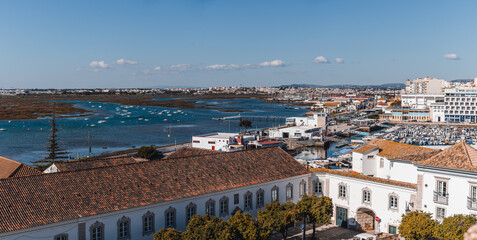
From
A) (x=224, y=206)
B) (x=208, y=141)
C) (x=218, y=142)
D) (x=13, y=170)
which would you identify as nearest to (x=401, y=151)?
(x=224, y=206)

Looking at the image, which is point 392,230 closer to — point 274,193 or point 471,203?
point 471,203

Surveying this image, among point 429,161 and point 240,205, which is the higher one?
point 429,161

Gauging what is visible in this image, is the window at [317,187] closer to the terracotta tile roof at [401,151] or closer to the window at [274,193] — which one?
the window at [274,193]

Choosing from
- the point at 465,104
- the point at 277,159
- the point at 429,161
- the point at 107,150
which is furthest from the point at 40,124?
the point at 465,104

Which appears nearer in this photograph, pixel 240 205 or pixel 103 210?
pixel 103 210

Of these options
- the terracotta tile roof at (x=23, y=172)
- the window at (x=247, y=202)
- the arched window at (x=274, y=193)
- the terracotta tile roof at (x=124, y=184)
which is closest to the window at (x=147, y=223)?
the terracotta tile roof at (x=124, y=184)

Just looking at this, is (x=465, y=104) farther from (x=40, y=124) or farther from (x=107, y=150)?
(x=40, y=124)

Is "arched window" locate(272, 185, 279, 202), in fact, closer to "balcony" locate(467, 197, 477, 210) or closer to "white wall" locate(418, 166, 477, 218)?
"white wall" locate(418, 166, 477, 218)
